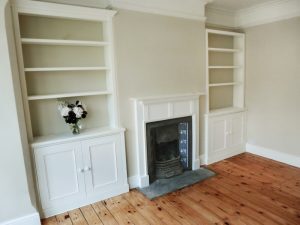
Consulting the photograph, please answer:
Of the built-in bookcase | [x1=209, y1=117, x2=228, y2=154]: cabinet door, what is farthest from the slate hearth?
the built-in bookcase

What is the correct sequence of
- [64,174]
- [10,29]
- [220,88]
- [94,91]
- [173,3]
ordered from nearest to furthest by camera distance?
[10,29], [64,174], [94,91], [173,3], [220,88]

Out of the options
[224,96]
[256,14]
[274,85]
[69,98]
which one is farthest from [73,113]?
[256,14]

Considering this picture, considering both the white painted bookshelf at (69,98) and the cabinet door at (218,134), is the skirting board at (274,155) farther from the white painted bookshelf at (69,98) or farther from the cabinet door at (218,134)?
the white painted bookshelf at (69,98)

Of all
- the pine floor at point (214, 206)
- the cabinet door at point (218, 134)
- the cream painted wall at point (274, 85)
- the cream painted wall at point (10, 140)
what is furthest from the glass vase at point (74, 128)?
the cream painted wall at point (274, 85)

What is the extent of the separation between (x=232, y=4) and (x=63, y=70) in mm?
2811

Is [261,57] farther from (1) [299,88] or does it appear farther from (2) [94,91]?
(2) [94,91]

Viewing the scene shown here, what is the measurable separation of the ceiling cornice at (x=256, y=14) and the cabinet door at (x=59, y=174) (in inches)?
118

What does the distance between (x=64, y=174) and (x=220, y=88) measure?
3002 mm

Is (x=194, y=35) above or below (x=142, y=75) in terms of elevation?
above

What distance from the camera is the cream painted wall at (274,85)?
139 inches

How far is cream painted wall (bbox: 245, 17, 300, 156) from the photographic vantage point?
3.53 metres

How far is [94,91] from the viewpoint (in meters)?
2.91

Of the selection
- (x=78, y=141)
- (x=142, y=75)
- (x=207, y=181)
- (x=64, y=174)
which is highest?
(x=142, y=75)

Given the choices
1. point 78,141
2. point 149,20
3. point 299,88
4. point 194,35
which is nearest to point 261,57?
point 299,88
